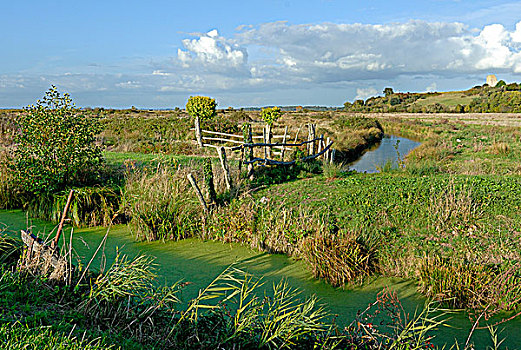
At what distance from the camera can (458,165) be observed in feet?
49.6

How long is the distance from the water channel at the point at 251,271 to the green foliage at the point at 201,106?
17.8 metres

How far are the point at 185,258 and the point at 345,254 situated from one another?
9.21 feet

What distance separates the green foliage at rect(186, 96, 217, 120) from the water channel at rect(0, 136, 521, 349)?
1780cm

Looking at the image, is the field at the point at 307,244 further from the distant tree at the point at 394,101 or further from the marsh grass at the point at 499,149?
the distant tree at the point at 394,101

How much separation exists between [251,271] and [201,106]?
20.7 metres

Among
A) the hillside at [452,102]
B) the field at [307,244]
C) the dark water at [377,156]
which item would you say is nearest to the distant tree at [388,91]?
the hillside at [452,102]

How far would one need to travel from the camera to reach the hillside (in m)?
63.3

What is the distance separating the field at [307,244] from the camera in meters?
3.97

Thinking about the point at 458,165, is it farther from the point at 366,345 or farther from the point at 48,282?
the point at 48,282

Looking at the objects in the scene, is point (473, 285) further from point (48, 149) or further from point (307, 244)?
point (48, 149)

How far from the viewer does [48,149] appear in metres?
9.30

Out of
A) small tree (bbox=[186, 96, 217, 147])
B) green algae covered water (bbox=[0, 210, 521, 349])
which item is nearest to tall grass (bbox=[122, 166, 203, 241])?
green algae covered water (bbox=[0, 210, 521, 349])

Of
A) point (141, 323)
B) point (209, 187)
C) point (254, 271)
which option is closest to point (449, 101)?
point (209, 187)

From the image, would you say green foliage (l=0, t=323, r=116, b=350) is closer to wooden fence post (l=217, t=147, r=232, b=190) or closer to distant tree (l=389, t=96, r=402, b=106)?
wooden fence post (l=217, t=147, r=232, b=190)
